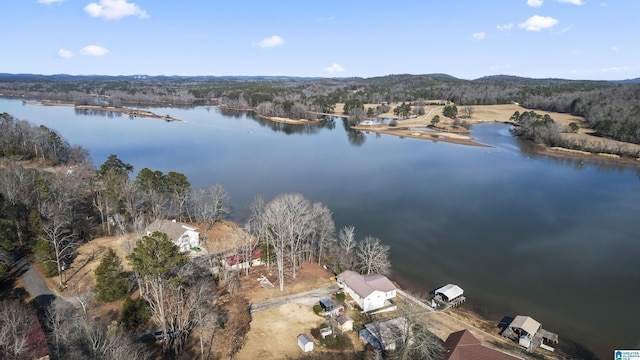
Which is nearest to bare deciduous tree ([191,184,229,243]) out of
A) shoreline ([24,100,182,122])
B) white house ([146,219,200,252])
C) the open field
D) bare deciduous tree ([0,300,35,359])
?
white house ([146,219,200,252])

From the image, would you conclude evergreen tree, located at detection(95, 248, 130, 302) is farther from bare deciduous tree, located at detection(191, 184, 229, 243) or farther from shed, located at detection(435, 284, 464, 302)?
shed, located at detection(435, 284, 464, 302)

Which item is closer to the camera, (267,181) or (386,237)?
(386,237)

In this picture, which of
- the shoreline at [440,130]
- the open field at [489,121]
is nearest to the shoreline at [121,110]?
the shoreline at [440,130]

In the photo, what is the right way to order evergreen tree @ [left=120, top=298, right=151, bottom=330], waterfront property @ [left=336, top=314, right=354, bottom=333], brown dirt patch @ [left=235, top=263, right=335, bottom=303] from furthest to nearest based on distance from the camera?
brown dirt patch @ [left=235, top=263, right=335, bottom=303] → waterfront property @ [left=336, top=314, right=354, bottom=333] → evergreen tree @ [left=120, top=298, right=151, bottom=330]

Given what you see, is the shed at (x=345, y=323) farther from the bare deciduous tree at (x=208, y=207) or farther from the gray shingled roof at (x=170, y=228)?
the bare deciduous tree at (x=208, y=207)

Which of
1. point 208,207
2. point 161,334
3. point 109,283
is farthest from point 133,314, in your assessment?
point 208,207

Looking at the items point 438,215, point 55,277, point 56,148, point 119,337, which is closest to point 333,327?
point 119,337

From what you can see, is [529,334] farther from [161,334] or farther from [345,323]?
[161,334]

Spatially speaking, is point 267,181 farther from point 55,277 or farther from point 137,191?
point 55,277
